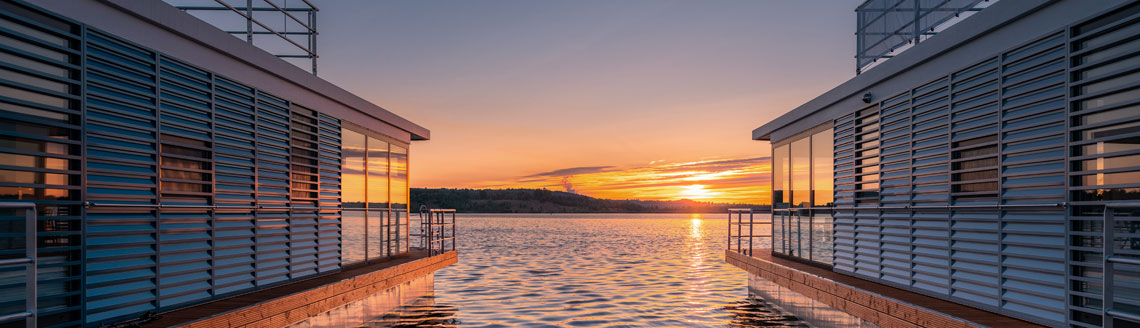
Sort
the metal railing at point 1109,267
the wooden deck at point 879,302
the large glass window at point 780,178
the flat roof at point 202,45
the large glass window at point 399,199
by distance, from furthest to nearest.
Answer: the large glass window at point 780,178
the large glass window at point 399,199
the wooden deck at point 879,302
the flat roof at point 202,45
the metal railing at point 1109,267

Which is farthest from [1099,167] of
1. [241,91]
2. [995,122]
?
[241,91]

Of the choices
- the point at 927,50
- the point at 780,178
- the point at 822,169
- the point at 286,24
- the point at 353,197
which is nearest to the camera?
the point at 927,50

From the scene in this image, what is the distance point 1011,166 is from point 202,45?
7.50 m

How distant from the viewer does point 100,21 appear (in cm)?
570

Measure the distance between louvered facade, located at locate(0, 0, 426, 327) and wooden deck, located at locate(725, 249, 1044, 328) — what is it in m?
6.67

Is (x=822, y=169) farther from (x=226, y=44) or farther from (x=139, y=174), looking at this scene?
(x=139, y=174)

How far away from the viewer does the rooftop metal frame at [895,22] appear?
28.6 ft


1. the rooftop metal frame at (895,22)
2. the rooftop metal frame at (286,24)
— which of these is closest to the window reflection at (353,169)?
the rooftop metal frame at (286,24)

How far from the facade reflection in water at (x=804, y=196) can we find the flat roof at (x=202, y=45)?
24.5 feet

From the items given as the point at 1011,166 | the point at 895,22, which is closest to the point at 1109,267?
the point at 1011,166

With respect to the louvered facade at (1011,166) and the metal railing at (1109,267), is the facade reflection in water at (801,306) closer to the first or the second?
the louvered facade at (1011,166)

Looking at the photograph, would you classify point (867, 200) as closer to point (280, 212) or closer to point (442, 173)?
point (280, 212)

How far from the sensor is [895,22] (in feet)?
32.6

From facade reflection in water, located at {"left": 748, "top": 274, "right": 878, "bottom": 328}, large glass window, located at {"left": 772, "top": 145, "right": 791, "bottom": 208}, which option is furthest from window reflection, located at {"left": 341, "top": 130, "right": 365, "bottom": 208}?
large glass window, located at {"left": 772, "top": 145, "right": 791, "bottom": 208}
